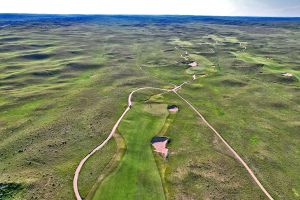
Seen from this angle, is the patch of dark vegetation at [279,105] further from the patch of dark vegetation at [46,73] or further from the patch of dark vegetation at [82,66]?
the patch of dark vegetation at [46,73]

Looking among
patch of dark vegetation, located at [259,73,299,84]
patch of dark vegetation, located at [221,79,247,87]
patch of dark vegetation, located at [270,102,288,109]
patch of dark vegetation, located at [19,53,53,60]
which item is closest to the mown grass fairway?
patch of dark vegetation, located at [270,102,288,109]

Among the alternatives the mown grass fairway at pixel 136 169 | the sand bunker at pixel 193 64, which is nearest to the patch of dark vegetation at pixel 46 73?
the mown grass fairway at pixel 136 169

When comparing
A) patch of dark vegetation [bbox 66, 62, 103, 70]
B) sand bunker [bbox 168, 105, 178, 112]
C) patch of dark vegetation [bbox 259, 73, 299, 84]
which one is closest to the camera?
sand bunker [bbox 168, 105, 178, 112]

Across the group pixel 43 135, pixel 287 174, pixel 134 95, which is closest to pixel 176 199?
pixel 287 174

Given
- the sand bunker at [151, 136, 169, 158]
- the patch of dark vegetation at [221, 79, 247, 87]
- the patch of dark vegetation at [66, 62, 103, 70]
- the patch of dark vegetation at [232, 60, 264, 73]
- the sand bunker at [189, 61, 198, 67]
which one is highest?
the patch of dark vegetation at [232, 60, 264, 73]

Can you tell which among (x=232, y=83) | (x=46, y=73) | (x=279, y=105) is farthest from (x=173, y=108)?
(x=46, y=73)

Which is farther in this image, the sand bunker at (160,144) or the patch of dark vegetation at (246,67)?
the patch of dark vegetation at (246,67)

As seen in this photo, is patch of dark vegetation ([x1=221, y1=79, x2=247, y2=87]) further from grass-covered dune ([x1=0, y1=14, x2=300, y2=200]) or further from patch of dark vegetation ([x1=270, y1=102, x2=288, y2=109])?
patch of dark vegetation ([x1=270, y1=102, x2=288, y2=109])
